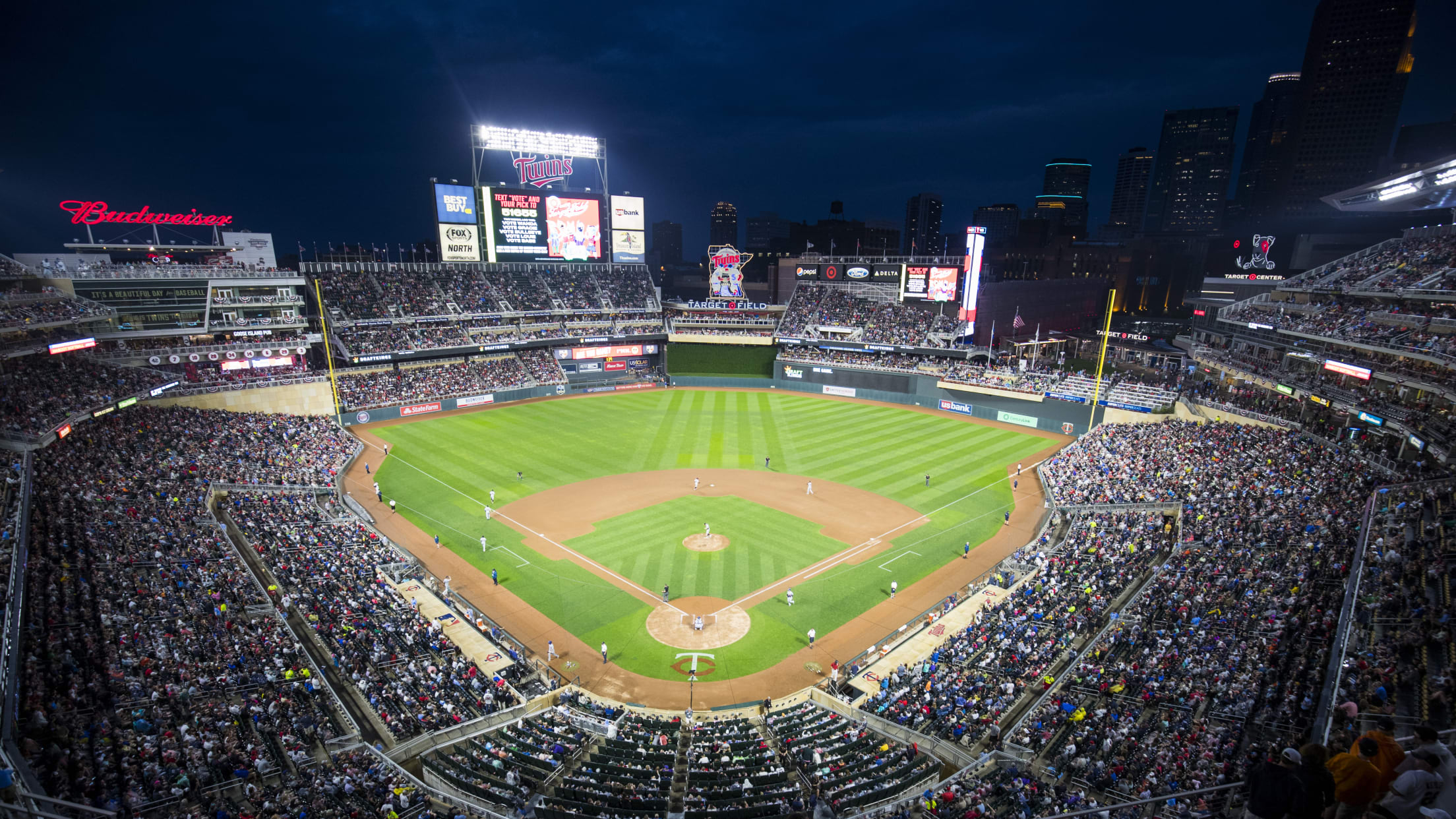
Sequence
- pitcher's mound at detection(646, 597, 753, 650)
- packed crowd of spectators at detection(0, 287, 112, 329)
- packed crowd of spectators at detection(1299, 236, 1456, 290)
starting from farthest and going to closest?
packed crowd of spectators at detection(1299, 236, 1456, 290) < packed crowd of spectators at detection(0, 287, 112, 329) < pitcher's mound at detection(646, 597, 753, 650)

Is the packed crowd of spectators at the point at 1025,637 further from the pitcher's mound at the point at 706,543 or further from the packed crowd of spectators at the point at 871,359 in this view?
the packed crowd of spectators at the point at 871,359

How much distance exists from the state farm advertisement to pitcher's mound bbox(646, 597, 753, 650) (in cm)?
5032

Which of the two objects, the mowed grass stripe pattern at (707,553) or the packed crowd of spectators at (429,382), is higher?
the packed crowd of spectators at (429,382)

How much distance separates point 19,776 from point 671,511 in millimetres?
26639

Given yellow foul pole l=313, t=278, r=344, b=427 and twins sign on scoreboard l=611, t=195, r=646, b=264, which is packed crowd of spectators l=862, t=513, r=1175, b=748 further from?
twins sign on scoreboard l=611, t=195, r=646, b=264

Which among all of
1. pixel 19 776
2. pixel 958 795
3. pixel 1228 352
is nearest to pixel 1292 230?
pixel 1228 352

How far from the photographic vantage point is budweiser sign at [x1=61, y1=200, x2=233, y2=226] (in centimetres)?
4306

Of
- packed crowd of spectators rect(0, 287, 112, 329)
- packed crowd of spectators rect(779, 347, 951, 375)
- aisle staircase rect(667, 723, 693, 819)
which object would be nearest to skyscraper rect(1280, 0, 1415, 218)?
packed crowd of spectators rect(779, 347, 951, 375)

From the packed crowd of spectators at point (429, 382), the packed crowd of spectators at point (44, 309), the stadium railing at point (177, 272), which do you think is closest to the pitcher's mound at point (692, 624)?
the packed crowd of spectators at point (44, 309)

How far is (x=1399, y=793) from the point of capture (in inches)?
243

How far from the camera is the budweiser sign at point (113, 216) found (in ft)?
141

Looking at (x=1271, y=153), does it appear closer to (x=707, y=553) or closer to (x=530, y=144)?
(x=530, y=144)

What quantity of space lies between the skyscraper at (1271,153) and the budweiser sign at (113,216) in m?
96.6

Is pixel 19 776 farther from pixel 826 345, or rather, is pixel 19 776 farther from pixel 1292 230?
pixel 1292 230
